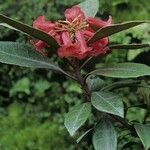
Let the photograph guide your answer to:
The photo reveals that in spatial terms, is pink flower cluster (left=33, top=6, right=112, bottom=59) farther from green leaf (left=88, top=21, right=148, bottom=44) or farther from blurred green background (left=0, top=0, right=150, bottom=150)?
blurred green background (left=0, top=0, right=150, bottom=150)

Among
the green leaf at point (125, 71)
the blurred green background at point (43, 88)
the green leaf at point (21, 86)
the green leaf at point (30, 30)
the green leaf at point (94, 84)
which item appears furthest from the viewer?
the green leaf at point (21, 86)

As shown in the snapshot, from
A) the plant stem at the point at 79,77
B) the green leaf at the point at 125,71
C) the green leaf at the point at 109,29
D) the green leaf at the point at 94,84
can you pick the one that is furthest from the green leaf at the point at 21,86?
the green leaf at the point at 109,29

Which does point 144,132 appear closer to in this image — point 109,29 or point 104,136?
point 104,136

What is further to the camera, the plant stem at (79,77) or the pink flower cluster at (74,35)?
the plant stem at (79,77)

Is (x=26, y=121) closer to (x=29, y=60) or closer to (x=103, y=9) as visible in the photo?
(x=103, y=9)

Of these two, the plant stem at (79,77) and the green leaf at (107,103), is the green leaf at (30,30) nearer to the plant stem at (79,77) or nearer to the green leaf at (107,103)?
the plant stem at (79,77)

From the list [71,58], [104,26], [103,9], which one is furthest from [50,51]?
[103,9]

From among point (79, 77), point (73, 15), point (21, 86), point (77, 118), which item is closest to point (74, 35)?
point (73, 15)
